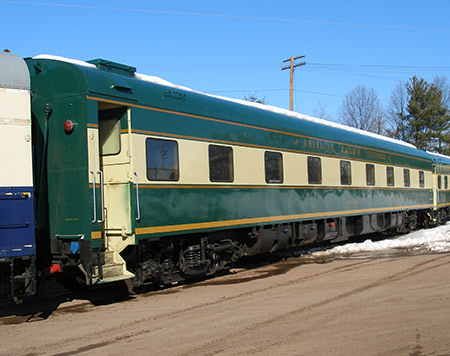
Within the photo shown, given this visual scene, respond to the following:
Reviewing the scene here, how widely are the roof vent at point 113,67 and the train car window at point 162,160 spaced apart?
145 cm

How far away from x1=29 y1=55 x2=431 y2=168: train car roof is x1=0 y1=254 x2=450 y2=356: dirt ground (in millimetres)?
3276

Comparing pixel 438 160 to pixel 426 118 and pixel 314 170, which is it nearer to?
pixel 314 170

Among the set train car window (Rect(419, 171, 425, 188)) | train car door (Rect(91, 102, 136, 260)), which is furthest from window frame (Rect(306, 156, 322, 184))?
train car window (Rect(419, 171, 425, 188))

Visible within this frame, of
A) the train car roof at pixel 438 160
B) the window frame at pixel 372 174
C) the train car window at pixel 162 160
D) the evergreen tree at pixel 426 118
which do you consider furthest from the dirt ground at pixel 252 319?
the evergreen tree at pixel 426 118

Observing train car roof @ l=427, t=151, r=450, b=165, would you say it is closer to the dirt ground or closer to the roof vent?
the dirt ground

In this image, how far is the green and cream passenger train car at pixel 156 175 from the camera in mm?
7660

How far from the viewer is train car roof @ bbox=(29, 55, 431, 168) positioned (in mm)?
7977

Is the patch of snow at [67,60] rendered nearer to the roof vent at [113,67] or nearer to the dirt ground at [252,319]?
the roof vent at [113,67]

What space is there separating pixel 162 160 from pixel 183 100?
51.9 inches

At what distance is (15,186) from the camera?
6.92 m

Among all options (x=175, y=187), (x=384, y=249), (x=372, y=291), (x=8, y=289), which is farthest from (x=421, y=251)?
(x=8, y=289)

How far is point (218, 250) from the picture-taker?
10.1m

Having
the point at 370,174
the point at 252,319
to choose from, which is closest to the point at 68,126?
the point at 252,319

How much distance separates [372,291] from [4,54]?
6.66 m
